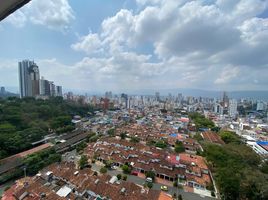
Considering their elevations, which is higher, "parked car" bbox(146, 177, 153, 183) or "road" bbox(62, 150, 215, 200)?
"parked car" bbox(146, 177, 153, 183)

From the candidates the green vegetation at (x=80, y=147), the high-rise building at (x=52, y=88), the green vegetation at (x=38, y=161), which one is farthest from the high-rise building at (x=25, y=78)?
the green vegetation at (x=38, y=161)

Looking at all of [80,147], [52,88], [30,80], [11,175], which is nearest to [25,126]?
[80,147]

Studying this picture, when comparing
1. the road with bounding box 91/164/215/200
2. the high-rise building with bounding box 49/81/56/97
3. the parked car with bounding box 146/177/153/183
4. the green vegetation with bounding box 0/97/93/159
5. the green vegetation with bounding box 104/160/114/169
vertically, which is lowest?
the road with bounding box 91/164/215/200

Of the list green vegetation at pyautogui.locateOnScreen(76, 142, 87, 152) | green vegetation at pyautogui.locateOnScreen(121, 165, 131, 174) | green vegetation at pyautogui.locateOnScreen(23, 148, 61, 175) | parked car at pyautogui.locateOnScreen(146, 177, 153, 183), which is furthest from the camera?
green vegetation at pyautogui.locateOnScreen(76, 142, 87, 152)

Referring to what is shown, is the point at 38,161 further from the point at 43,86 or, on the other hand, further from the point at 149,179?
the point at 43,86

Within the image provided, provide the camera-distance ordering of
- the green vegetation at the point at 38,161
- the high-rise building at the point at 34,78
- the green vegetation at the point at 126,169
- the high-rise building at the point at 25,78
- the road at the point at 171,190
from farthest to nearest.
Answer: the high-rise building at the point at 34,78, the high-rise building at the point at 25,78, the green vegetation at the point at 126,169, the green vegetation at the point at 38,161, the road at the point at 171,190

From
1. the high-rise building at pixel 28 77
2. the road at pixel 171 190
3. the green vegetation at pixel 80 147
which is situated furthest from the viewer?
the high-rise building at pixel 28 77

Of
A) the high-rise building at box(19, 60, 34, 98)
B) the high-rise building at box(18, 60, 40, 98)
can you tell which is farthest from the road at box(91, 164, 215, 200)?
the high-rise building at box(19, 60, 34, 98)

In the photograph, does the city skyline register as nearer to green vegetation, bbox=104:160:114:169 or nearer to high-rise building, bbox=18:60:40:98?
high-rise building, bbox=18:60:40:98

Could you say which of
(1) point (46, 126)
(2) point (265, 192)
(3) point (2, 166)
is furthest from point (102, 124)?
(2) point (265, 192)

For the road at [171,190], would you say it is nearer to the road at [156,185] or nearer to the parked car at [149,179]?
the road at [156,185]

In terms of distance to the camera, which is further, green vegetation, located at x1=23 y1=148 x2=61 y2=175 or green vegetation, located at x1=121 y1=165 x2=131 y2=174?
green vegetation, located at x1=121 y1=165 x2=131 y2=174
